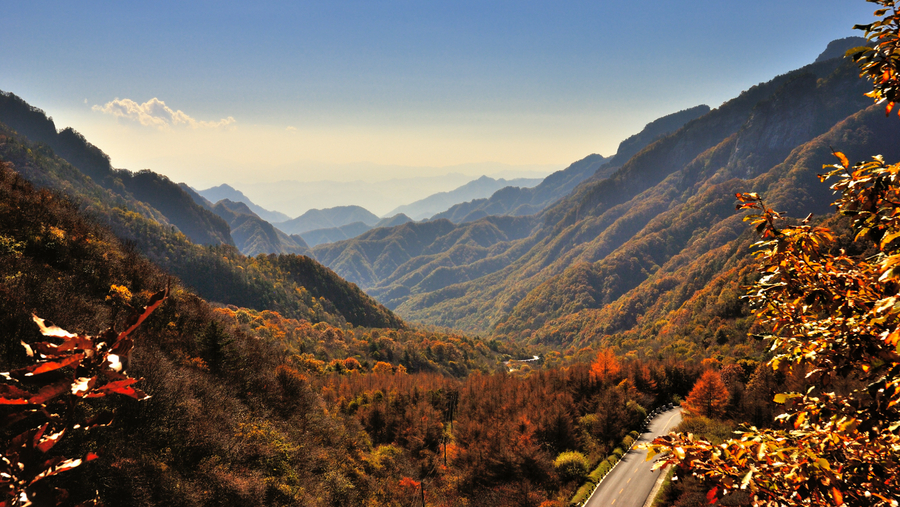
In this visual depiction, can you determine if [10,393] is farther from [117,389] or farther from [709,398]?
[709,398]

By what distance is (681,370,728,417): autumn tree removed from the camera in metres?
44.5

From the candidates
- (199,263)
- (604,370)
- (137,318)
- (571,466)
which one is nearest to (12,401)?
(137,318)

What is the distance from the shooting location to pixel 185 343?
32.6 metres

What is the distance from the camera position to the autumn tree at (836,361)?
4.44 metres

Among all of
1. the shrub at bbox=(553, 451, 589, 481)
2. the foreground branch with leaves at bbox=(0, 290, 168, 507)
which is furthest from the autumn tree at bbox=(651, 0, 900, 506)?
the shrub at bbox=(553, 451, 589, 481)

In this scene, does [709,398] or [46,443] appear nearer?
[46,443]

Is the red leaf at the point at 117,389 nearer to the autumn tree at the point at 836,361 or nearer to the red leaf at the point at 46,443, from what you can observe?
the red leaf at the point at 46,443

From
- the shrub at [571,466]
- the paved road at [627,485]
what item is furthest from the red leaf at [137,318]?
the shrub at [571,466]

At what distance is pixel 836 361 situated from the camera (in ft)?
16.3

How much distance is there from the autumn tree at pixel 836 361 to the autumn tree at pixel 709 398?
158 ft

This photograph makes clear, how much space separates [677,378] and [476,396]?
110ft

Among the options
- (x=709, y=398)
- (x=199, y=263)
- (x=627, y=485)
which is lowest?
(x=627, y=485)

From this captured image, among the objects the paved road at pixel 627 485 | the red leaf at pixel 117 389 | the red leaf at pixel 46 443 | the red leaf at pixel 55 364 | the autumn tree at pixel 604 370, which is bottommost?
the autumn tree at pixel 604 370

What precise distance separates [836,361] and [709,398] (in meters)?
49.4
